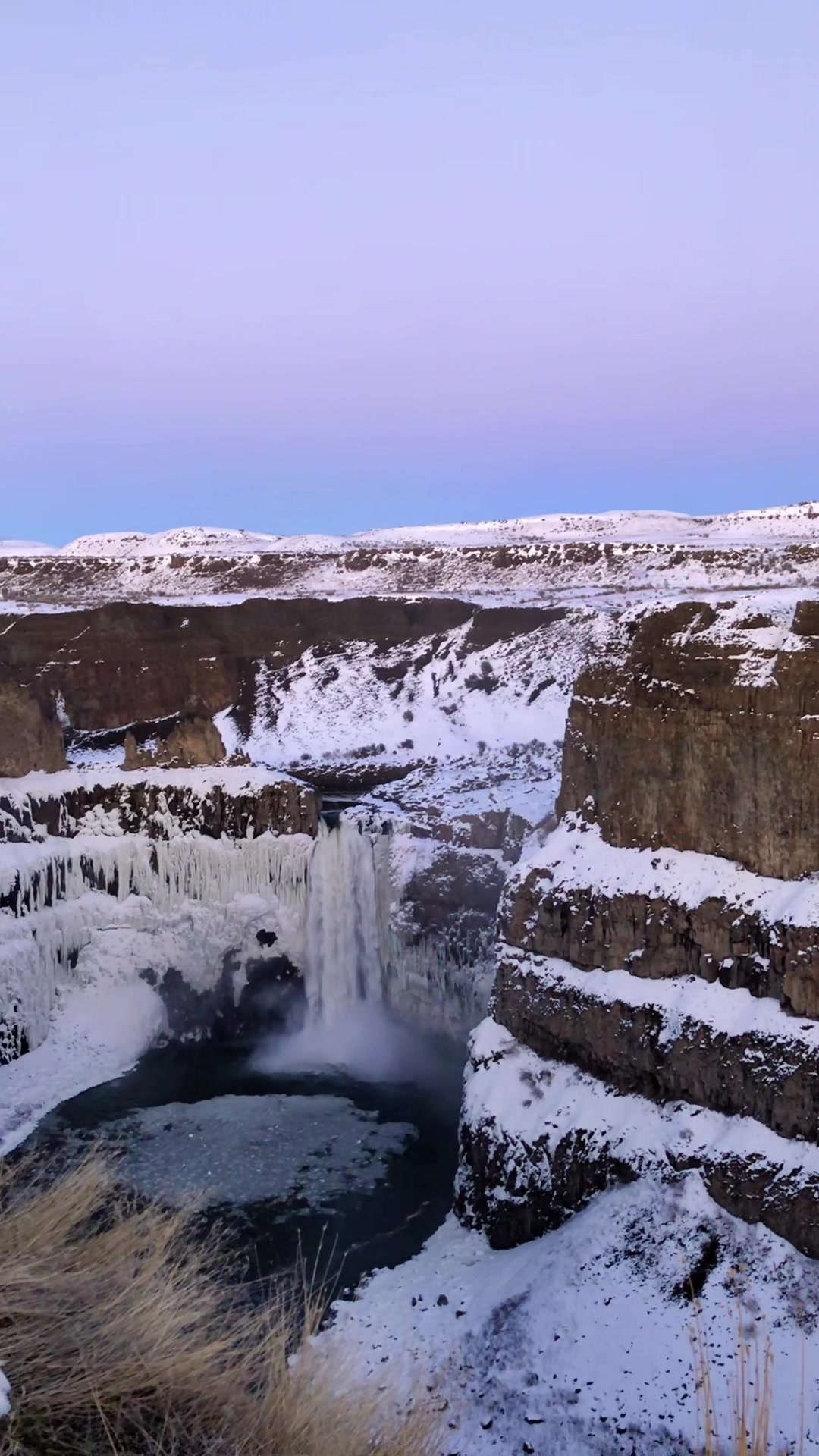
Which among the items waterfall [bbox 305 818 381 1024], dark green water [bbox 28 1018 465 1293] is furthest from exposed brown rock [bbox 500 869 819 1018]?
waterfall [bbox 305 818 381 1024]

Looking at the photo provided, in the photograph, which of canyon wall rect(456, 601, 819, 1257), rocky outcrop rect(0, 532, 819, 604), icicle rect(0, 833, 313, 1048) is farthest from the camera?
rocky outcrop rect(0, 532, 819, 604)

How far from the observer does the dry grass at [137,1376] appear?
5.64 m

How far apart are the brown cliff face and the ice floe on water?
9.10 metres

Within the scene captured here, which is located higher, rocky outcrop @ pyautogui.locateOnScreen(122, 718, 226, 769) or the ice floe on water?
rocky outcrop @ pyautogui.locateOnScreen(122, 718, 226, 769)

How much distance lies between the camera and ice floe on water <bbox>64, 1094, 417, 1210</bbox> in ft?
74.3

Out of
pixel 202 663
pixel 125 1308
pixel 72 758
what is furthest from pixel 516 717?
pixel 125 1308

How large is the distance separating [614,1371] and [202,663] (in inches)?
1569

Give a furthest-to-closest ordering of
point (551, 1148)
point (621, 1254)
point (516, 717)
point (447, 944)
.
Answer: point (516, 717)
point (447, 944)
point (551, 1148)
point (621, 1254)

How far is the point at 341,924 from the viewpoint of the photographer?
108ft

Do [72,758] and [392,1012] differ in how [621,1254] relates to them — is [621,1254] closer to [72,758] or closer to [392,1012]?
[392,1012]

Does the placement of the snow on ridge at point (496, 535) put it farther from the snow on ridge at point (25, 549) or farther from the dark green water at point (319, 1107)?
the dark green water at point (319, 1107)

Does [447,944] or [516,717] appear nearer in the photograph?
[447,944]

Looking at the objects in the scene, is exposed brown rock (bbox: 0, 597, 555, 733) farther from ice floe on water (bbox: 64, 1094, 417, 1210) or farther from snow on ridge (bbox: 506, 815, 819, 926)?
snow on ridge (bbox: 506, 815, 819, 926)

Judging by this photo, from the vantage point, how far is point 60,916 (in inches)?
1264
